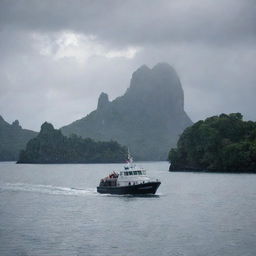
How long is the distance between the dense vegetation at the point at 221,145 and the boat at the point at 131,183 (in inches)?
2729

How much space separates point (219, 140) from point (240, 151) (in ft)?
52.5

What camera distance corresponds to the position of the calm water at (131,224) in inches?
2024

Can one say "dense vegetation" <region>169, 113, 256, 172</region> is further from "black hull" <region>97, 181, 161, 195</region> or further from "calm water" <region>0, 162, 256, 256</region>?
"black hull" <region>97, 181, 161, 195</region>

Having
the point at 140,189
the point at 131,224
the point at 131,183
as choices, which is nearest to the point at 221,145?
the point at 131,183

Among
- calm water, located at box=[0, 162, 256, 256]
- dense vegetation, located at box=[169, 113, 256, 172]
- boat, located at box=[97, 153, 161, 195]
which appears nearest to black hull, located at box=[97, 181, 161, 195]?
boat, located at box=[97, 153, 161, 195]

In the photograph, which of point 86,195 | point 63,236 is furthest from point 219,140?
point 63,236

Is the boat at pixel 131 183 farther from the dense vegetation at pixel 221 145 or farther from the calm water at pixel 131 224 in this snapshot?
the dense vegetation at pixel 221 145

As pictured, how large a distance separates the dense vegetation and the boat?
69.3 m

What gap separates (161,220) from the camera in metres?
68.2

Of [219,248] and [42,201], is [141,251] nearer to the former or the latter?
[219,248]

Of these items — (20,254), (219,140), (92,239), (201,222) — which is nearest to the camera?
(20,254)

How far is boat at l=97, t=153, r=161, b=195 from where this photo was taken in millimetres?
95500

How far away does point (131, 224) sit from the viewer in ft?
217

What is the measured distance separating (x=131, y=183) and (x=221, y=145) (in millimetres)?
84951
